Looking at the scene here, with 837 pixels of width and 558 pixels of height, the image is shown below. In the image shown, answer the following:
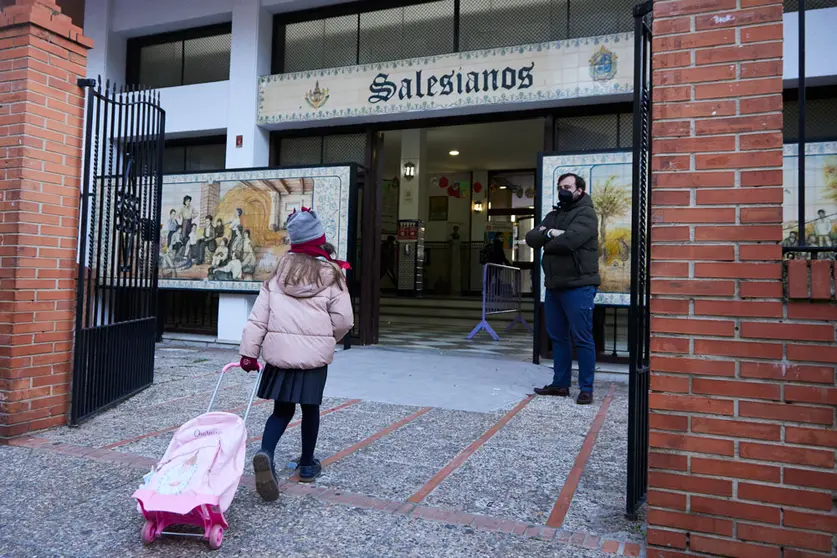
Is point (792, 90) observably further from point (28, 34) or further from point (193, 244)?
point (193, 244)

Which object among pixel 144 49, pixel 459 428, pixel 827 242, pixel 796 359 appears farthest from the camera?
pixel 144 49

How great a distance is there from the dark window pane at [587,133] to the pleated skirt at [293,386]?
16.3ft

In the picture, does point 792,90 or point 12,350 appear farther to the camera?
point 792,90

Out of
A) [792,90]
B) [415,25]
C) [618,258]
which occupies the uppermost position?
[415,25]

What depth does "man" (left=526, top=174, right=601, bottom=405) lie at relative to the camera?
5074mm

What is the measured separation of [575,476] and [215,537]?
1.91m

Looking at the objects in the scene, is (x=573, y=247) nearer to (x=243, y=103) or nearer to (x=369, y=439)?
(x=369, y=439)

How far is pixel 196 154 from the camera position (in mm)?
9625

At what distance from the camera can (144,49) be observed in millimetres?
10125

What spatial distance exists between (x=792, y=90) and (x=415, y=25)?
456 centimetres

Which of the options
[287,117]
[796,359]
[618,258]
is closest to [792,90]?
[618,258]

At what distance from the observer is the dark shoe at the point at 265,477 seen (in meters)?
2.85

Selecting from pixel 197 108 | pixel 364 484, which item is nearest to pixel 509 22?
pixel 197 108

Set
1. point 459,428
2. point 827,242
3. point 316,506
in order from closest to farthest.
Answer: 1. point 316,506
2. point 459,428
3. point 827,242
